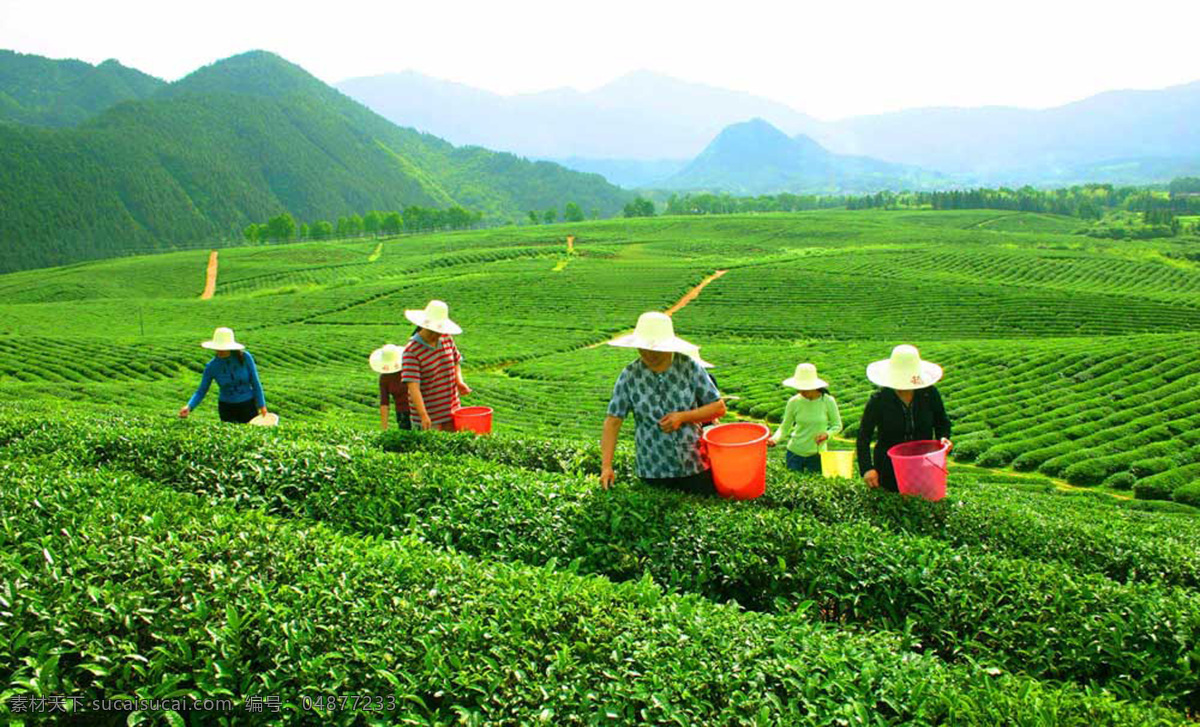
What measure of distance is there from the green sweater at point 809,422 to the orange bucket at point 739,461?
219 cm

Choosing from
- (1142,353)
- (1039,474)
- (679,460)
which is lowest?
(1039,474)

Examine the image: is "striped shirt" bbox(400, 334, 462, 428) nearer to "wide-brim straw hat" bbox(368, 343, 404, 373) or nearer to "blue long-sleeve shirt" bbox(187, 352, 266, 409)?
"wide-brim straw hat" bbox(368, 343, 404, 373)

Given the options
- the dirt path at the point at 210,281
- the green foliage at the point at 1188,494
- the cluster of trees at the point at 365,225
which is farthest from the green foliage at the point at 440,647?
the cluster of trees at the point at 365,225

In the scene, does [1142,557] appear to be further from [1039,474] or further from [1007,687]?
[1039,474]

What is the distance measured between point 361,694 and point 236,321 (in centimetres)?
6285

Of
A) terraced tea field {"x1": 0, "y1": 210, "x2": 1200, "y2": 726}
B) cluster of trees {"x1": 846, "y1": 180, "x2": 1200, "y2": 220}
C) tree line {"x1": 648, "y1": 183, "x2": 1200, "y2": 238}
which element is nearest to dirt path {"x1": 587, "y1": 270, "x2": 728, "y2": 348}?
terraced tea field {"x1": 0, "y1": 210, "x2": 1200, "y2": 726}

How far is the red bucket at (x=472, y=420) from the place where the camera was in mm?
9398

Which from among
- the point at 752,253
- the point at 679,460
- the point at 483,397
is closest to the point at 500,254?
the point at 752,253

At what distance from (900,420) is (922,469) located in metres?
0.51

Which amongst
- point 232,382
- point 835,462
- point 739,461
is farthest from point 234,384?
point 835,462

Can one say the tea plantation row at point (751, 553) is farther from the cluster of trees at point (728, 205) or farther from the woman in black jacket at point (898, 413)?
the cluster of trees at point (728, 205)

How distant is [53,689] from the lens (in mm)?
3693

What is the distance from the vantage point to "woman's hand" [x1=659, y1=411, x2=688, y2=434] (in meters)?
5.94

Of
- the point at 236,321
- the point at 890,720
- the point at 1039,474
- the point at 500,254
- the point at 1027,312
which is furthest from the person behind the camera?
the point at 500,254
